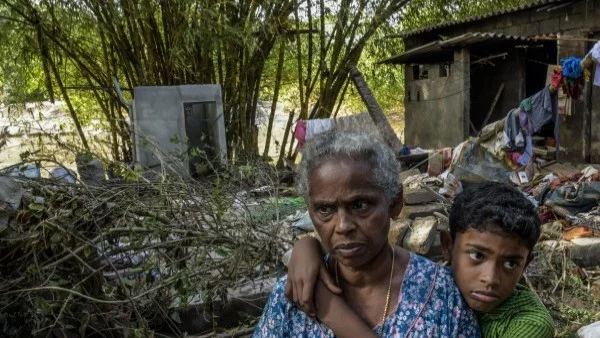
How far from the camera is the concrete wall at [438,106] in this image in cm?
1027

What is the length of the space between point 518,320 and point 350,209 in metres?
0.51

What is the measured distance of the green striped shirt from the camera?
1.41 metres

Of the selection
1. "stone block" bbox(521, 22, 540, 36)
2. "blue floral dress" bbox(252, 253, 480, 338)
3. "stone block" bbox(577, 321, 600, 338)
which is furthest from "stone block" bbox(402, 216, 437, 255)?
"stone block" bbox(521, 22, 540, 36)

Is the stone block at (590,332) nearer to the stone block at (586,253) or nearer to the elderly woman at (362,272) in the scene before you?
the stone block at (586,253)

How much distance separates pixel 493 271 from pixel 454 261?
0.12m

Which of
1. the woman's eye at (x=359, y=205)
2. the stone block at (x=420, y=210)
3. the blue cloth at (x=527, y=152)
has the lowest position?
the stone block at (x=420, y=210)

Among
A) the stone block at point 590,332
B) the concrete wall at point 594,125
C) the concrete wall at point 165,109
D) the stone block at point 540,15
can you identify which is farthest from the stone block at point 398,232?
the stone block at point 540,15

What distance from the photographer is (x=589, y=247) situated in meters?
5.24

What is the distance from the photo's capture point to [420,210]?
20.1 feet

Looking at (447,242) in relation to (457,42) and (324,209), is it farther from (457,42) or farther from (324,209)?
(457,42)

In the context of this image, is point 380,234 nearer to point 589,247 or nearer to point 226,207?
point 226,207

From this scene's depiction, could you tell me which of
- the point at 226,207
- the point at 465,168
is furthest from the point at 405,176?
the point at 226,207

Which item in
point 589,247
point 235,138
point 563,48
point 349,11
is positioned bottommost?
point 589,247

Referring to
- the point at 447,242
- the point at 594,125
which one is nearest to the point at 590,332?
the point at 447,242
